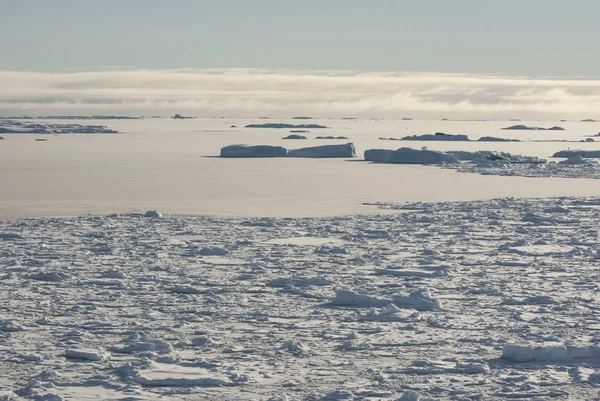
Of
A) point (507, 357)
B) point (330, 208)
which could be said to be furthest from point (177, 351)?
point (330, 208)

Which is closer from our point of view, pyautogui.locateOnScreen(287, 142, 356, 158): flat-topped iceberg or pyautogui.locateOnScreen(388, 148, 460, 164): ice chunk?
pyautogui.locateOnScreen(388, 148, 460, 164): ice chunk

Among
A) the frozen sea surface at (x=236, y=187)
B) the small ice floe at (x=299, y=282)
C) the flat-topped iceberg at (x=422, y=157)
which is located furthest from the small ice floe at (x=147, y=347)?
the flat-topped iceberg at (x=422, y=157)

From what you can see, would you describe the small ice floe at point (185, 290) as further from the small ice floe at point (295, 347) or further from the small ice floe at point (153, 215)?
the small ice floe at point (153, 215)

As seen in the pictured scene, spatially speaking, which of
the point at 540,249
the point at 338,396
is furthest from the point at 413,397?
the point at 540,249

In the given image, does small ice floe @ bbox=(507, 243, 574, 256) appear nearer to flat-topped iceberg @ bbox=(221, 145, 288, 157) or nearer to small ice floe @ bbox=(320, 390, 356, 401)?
small ice floe @ bbox=(320, 390, 356, 401)

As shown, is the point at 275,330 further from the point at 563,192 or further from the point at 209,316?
the point at 563,192

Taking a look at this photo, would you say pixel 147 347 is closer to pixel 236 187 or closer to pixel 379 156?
pixel 236 187

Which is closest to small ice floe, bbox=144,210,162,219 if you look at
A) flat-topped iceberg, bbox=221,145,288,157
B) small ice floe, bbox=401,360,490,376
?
small ice floe, bbox=401,360,490,376
